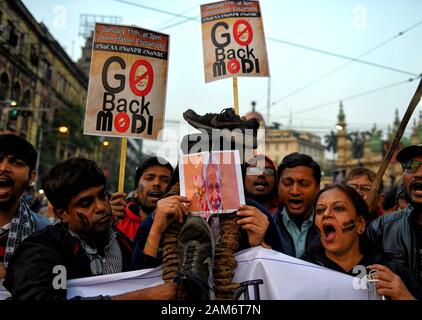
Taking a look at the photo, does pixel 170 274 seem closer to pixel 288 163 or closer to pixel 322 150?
pixel 288 163

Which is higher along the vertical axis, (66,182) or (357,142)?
(357,142)

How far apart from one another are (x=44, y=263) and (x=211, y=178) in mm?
983

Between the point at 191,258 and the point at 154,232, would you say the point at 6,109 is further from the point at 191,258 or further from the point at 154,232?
the point at 191,258

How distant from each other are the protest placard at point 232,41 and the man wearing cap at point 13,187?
1.73 m

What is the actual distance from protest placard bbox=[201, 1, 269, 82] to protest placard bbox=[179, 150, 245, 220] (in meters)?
1.55

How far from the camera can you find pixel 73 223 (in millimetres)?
2537

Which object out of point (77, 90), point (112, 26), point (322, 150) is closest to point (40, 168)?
point (77, 90)

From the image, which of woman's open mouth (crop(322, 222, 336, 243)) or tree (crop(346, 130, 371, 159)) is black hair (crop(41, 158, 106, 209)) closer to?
woman's open mouth (crop(322, 222, 336, 243))

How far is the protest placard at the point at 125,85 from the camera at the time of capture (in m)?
3.60

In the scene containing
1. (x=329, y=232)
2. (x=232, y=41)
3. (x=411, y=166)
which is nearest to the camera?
(x=329, y=232)

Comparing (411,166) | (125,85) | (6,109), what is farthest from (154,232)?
(6,109)

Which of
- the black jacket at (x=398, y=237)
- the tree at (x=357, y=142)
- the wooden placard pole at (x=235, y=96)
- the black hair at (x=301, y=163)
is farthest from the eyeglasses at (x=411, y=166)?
the tree at (x=357, y=142)

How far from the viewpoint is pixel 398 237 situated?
313 centimetres

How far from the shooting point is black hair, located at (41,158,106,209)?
8.33 feet
